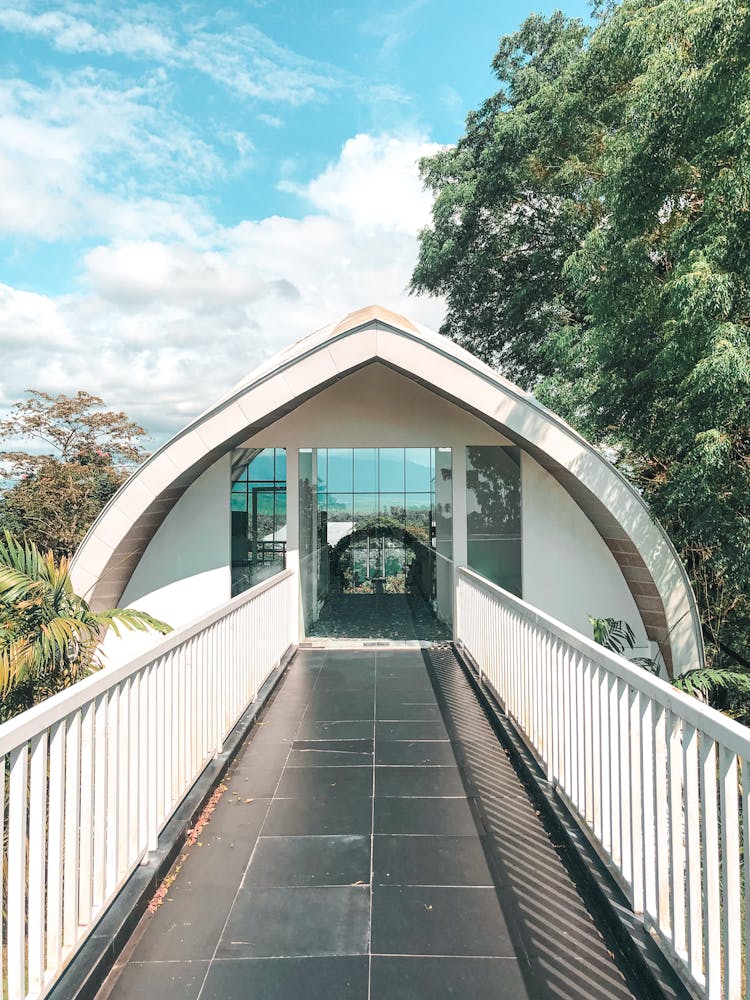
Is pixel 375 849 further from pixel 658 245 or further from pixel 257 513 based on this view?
pixel 658 245

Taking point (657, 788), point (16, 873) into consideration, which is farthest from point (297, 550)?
point (16, 873)

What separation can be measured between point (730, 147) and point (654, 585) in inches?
209

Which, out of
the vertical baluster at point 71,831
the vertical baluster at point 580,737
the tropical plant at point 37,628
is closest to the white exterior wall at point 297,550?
the tropical plant at point 37,628

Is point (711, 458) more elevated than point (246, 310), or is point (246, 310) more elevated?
point (246, 310)

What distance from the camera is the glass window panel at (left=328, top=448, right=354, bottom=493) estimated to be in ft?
37.0

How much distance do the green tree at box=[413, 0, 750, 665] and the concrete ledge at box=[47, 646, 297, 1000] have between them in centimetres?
594

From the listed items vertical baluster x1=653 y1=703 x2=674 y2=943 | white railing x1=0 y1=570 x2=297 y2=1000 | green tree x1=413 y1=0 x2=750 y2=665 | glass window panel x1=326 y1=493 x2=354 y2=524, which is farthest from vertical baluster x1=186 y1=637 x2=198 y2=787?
glass window panel x1=326 y1=493 x2=354 y2=524

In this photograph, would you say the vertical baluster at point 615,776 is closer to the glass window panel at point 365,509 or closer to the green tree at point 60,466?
the glass window panel at point 365,509

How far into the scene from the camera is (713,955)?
6.00ft

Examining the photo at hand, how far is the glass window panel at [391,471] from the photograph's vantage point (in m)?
10.5

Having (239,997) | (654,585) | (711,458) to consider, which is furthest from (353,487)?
(239,997)

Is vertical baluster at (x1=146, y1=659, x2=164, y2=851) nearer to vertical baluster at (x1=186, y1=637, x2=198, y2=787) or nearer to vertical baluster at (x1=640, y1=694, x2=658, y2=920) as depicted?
vertical baluster at (x1=186, y1=637, x2=198, y2=787)

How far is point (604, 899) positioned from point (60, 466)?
1916 cm

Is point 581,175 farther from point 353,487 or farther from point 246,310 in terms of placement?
point 246,310
